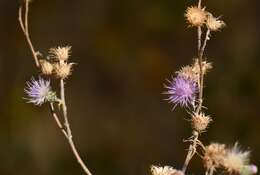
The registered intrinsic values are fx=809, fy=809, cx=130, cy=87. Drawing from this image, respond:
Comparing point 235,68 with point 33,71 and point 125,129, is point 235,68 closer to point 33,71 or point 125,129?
point 125,129

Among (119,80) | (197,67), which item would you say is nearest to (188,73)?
(197,67)

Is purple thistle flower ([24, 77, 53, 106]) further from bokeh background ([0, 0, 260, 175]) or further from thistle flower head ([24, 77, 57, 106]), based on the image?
bokeh background ([0, 0, 260, 175])

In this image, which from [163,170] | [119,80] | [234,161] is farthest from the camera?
[119,80]

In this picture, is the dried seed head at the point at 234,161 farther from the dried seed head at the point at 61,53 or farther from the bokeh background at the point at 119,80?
the bokeh background at the point at 119,80

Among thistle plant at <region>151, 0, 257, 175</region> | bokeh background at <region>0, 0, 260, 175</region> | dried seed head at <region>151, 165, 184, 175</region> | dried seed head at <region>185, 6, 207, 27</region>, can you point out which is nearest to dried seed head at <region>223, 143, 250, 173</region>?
thistle plant at <region>151, 0, 257, 175</region>

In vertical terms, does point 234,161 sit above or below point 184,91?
below

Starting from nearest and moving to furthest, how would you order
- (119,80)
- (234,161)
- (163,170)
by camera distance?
1. (234,161)
2. (163,170)
3. (119,80)

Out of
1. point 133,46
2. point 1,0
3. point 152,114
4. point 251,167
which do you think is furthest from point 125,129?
point 251,167

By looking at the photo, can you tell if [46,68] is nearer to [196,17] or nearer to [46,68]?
[46,68]
